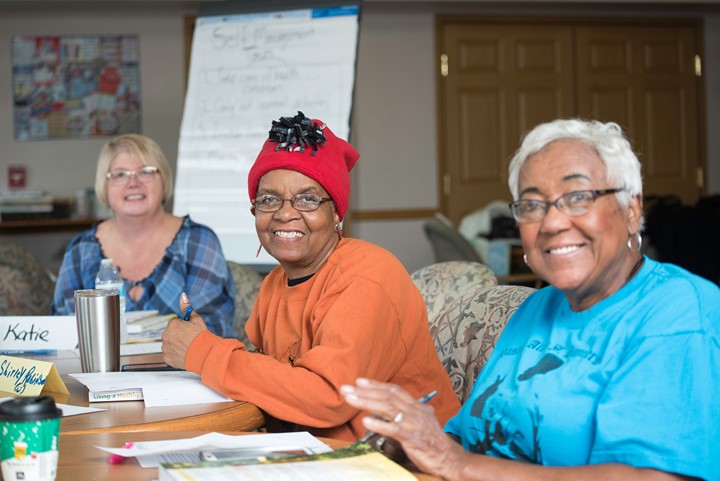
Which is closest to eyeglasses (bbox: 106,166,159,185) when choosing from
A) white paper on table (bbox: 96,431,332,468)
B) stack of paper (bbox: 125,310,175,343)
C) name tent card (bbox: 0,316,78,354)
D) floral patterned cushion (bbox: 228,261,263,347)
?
floral patterned cushion (bbox: 228,261,263,347)

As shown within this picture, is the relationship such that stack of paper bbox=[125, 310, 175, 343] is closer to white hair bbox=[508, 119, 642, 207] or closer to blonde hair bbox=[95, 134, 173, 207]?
blonde hair bbox=[95, 134, 173, 207]

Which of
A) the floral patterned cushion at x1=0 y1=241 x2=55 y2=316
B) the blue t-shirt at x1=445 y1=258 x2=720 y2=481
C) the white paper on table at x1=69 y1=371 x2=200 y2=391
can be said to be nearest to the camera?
the blue t-shirt at x1=445 y1=258 x2=720 y2=481

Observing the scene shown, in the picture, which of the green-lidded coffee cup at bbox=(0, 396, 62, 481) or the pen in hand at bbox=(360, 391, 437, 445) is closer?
the green-lidded coffee cup at bbox=(0, 396, 62, 481)

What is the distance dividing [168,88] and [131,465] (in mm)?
6086

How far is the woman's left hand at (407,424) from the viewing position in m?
1.26

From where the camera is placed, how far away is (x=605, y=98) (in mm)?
7906

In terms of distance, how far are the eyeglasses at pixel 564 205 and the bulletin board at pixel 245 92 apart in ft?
9.18

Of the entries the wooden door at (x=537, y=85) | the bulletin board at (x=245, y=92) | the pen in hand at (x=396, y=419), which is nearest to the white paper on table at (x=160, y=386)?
the pen in hand at (x=396, y=419)

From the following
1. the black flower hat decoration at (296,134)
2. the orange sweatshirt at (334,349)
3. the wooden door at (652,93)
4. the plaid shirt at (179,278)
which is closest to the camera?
the orange sweatshirt at (334,349)

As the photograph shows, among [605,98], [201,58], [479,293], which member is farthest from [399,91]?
[479,293]

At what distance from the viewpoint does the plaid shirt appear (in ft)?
10.3

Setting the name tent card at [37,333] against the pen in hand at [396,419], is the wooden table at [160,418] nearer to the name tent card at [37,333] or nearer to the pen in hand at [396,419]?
the pen in hand at [396,419]

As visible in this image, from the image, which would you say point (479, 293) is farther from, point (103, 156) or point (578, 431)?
point (103, 156)

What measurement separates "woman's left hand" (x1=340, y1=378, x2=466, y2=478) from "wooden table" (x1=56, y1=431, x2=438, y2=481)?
0.10 ft
